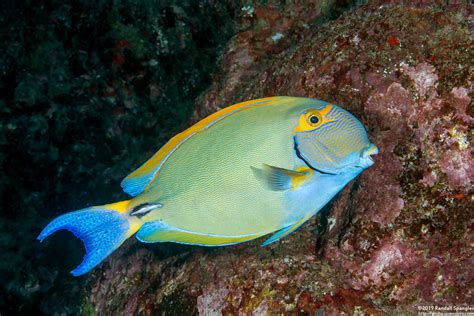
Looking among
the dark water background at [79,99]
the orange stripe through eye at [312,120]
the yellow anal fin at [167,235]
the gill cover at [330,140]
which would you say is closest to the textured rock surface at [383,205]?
the yellow anal fin at [167,235]

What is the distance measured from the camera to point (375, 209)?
2.64 meters

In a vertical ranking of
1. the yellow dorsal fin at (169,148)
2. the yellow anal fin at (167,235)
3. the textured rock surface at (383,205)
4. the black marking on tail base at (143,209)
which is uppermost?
the yellow dorsal fin at (169,148)

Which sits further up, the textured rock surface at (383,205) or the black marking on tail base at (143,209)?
the black marking on tail base at (143,209)

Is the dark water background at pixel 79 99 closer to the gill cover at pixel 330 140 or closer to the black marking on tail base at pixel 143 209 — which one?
the black marking on tail base at pixel 143 209

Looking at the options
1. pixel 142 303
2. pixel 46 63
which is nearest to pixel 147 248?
pixel 142 303

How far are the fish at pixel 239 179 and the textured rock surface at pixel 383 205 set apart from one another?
96cm

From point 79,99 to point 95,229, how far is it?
3.66 meters

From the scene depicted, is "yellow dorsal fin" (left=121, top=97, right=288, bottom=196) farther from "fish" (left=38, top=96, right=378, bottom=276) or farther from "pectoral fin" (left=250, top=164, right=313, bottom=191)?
"pectoral fin" (left=250, top=164, right=313, bottom=191)

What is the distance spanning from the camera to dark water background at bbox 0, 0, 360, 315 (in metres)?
4.72

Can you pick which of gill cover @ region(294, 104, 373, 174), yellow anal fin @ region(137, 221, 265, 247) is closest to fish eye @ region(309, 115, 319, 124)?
gill cover @ region(294, 104, 373, 174)

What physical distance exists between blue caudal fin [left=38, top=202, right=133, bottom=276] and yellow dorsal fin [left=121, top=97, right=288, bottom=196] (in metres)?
0.20

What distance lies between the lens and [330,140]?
1743 mm

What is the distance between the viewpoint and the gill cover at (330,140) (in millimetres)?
1734

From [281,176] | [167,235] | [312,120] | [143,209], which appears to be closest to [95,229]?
[143,209]
